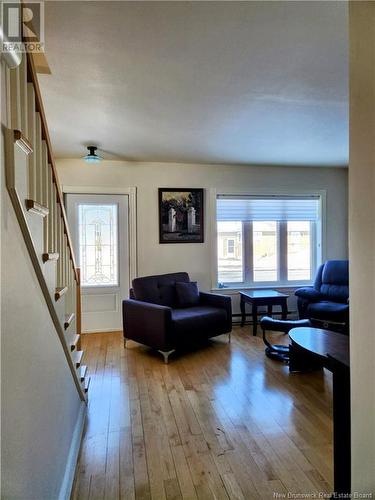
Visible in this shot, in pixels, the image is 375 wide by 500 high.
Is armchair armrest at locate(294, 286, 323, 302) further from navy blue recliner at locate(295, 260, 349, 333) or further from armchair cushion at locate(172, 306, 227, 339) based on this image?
armchair cushion at locate(172, 306, 227, 339)

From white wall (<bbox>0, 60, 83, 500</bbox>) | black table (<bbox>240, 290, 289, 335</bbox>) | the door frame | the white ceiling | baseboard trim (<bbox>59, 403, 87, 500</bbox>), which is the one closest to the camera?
white wall (<bbox>0, 60, 83, 500</bbox>)

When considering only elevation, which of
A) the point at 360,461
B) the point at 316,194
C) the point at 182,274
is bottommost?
the point at 360,461

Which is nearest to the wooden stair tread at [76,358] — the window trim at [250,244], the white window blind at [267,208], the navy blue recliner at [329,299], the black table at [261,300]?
the black table at [261,300]

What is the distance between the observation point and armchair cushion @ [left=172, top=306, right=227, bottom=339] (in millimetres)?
3439

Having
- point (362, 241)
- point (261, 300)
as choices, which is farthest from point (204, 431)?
point (261, 300)

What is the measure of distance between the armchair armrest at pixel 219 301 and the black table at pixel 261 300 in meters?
0.45

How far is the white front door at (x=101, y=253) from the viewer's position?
176 inches

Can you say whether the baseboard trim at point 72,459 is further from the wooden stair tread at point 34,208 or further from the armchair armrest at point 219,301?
the armchair armrest at point 219,301

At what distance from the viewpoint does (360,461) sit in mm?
1034

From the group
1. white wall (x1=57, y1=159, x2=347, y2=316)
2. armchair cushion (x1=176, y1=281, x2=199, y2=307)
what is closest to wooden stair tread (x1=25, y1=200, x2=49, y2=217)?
armchair cushion (x1=176, y1=281, x2=199, y2=307)

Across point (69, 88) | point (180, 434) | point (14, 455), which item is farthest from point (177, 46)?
point (180, 434)

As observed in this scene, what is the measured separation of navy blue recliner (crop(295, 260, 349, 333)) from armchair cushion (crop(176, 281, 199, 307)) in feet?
4.99

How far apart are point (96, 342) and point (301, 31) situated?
382cm

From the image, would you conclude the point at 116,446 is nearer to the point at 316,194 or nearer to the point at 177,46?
the point at 177,46
